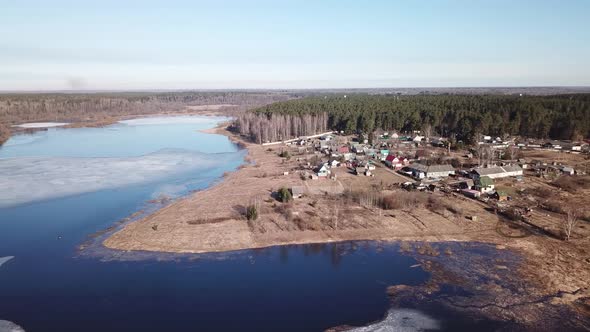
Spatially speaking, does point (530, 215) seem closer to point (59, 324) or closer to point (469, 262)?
point (469, 262)

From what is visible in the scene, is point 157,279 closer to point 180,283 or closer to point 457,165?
point 180,283

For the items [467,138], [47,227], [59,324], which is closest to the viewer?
[59,324]

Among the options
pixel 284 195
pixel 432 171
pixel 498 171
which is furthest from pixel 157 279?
pixel 498 171

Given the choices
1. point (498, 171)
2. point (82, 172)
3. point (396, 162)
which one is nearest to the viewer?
point (498, 171)

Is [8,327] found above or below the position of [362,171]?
below

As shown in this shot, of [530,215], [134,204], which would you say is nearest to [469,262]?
[530,215]

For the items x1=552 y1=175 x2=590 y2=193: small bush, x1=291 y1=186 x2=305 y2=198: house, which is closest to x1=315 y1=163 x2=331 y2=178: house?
x1=291 y1=186 x2=305 y2=198: house

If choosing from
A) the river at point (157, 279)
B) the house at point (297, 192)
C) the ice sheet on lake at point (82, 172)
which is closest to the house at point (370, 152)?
the ice sheet on lake at point (82, 172)

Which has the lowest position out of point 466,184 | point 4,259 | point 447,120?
point 4,259
